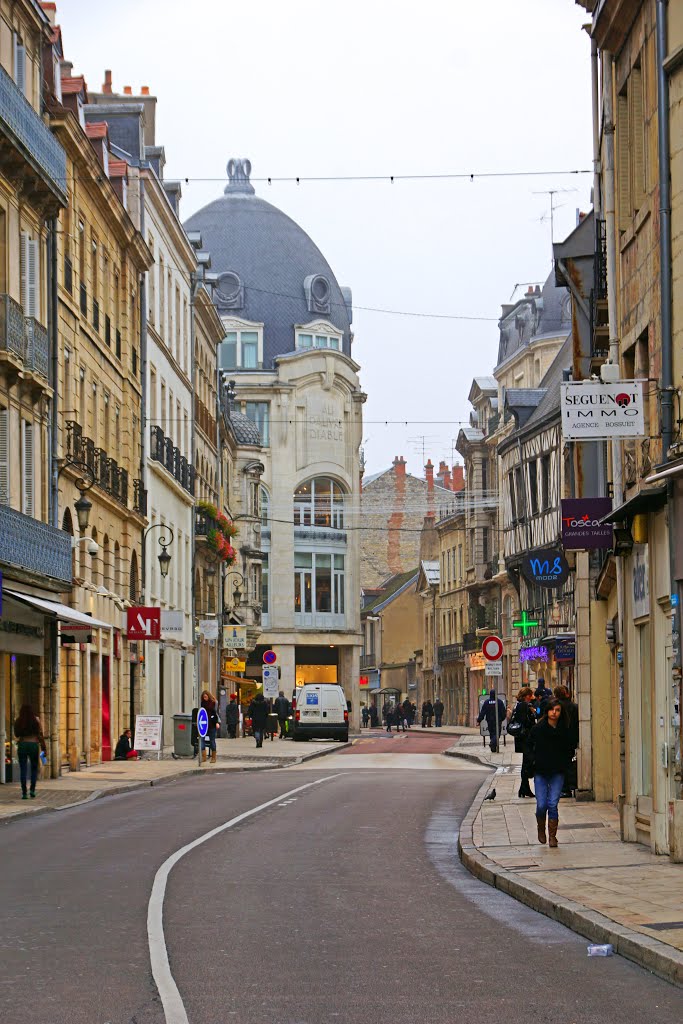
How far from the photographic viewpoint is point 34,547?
31.5 metres

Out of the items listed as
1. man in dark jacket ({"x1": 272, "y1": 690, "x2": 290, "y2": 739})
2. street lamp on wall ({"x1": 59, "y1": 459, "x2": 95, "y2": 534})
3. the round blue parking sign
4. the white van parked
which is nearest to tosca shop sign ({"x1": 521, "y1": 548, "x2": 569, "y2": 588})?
the round blue parking sign

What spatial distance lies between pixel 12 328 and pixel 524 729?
11485 millimetres

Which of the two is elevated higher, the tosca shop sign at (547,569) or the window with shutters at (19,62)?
the window with shutters at (19,62)

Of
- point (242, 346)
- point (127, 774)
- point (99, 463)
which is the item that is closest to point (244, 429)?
point (242, 346)

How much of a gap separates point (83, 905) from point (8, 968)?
324 cm


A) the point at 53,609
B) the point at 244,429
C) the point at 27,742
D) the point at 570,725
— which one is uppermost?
the point at 244,429

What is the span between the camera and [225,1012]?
29.3ft

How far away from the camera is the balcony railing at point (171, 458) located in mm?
51062

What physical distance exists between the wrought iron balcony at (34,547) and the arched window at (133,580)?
12.5 m

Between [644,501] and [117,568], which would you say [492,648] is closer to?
[117,568]

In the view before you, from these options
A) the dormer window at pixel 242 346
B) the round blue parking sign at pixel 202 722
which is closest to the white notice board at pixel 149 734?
the round blue parking sign at pixel 202 722

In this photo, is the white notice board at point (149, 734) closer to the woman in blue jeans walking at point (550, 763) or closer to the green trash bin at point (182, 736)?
the green trash bin at point (182, 736)

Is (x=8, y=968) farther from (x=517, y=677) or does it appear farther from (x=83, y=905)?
(x=517, y=677)

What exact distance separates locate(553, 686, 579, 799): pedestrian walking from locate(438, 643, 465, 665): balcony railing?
61798 mm
